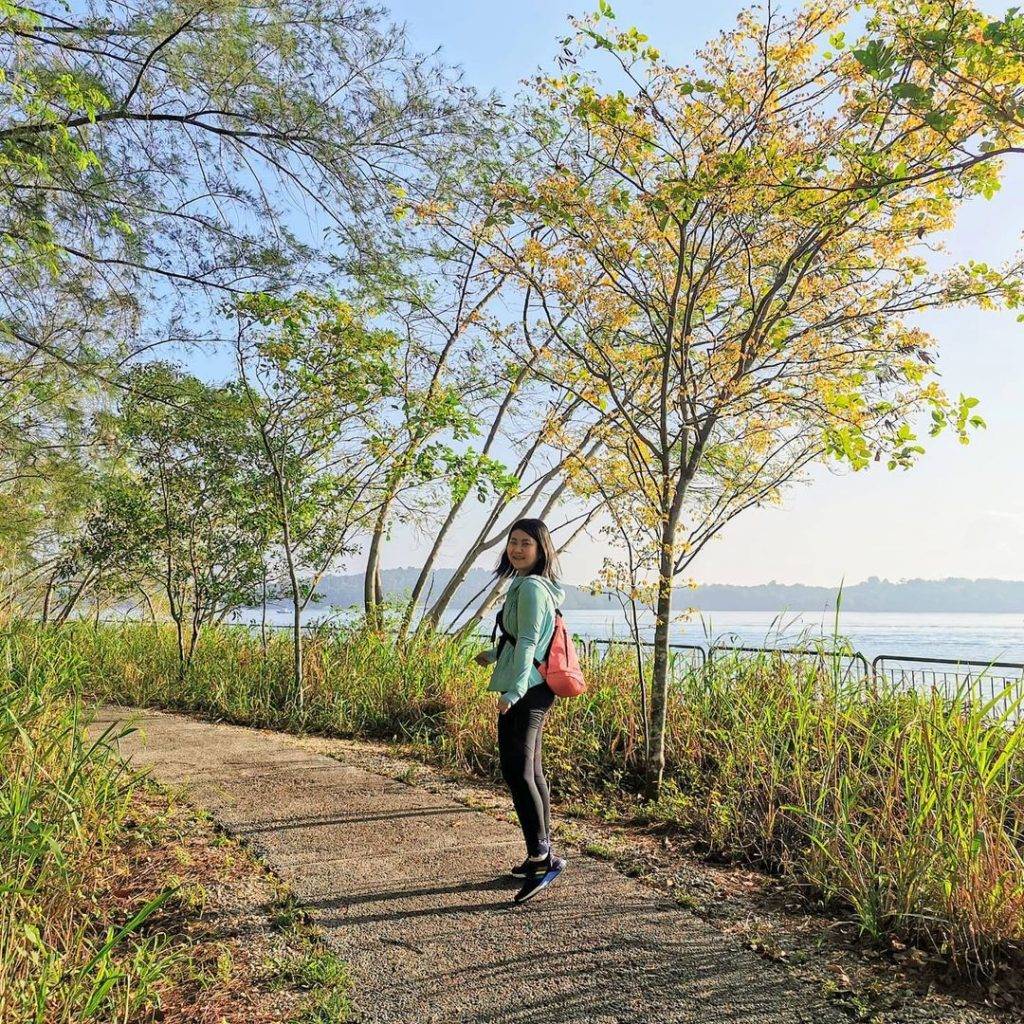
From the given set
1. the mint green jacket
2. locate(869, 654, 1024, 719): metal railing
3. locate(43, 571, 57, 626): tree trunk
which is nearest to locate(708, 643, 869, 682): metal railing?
locate(869, 654, 1024, 719): metal railing

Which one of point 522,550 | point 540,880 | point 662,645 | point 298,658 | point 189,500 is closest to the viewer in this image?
point 540,880

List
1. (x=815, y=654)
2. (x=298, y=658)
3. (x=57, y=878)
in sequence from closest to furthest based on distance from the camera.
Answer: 1. (x=57, y=878)
2. (x=815, y=654)
3. (x=298, y=658)

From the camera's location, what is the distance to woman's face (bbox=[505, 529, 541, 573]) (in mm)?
3652

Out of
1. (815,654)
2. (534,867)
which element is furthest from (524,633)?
(815,654)

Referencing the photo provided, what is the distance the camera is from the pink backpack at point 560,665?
3.50 m

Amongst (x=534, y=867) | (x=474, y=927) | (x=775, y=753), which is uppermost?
(x=775, y=753)

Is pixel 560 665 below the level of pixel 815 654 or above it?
above

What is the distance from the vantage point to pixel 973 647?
23.1 ft

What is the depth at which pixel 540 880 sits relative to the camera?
11.3 ft

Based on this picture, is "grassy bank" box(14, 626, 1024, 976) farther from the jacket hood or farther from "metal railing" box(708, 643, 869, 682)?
the jacket hood

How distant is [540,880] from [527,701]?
2.52 ft

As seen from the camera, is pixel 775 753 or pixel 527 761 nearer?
pixel 527 761

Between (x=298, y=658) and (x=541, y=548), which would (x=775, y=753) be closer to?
(x=541, y=548)

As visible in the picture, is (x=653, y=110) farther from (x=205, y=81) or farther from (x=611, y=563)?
(x=205, y=81)
